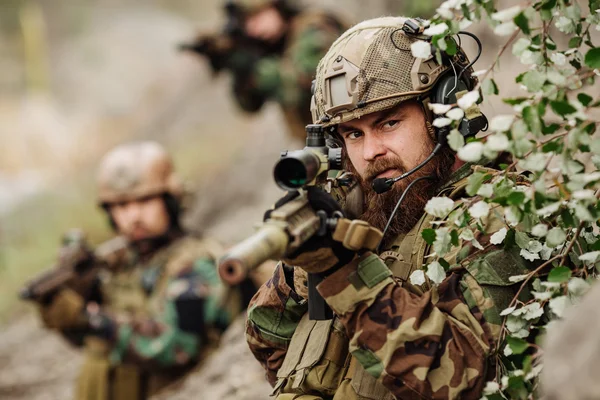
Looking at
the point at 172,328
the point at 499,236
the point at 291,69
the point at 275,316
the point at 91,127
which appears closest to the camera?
the point at 499,236

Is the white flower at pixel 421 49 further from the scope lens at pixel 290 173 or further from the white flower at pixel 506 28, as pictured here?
the scope lens at pixel 290 173

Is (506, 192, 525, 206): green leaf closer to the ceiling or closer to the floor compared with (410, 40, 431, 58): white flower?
closer to the floor

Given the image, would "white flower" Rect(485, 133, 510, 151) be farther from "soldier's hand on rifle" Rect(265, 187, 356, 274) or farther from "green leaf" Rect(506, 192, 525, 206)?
"soldier's hand on rifle" Rect(265, 187, 356, 274)

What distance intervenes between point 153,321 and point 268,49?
3923 millimetres

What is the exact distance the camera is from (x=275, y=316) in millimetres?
3363

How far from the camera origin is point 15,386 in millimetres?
10031

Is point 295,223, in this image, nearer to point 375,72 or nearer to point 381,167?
point 381,167

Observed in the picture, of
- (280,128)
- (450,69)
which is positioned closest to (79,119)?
(280,128)

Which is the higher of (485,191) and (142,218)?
(485,191)

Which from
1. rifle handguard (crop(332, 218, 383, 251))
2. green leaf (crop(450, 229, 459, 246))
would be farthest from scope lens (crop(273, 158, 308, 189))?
green leaf (crop(450, 229, 459, 246))

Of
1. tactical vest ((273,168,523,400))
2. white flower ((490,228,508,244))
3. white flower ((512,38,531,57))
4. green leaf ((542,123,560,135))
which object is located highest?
white flower ((512,38,531,57))

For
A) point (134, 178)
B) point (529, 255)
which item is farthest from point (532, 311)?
point (134, 178)

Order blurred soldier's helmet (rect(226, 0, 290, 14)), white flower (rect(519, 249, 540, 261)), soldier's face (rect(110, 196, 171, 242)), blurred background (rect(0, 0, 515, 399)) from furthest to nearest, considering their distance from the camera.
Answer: blurred background (rect(0, 0, 515, 399)) < blurred soldier's helmet (rect(226, 0, 290, 14)) < soldier's face (rect(110, 196, 171, 242)) < white flower (rect(519, 249, 540, 261))

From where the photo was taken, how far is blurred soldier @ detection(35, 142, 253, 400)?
6.58 metres
